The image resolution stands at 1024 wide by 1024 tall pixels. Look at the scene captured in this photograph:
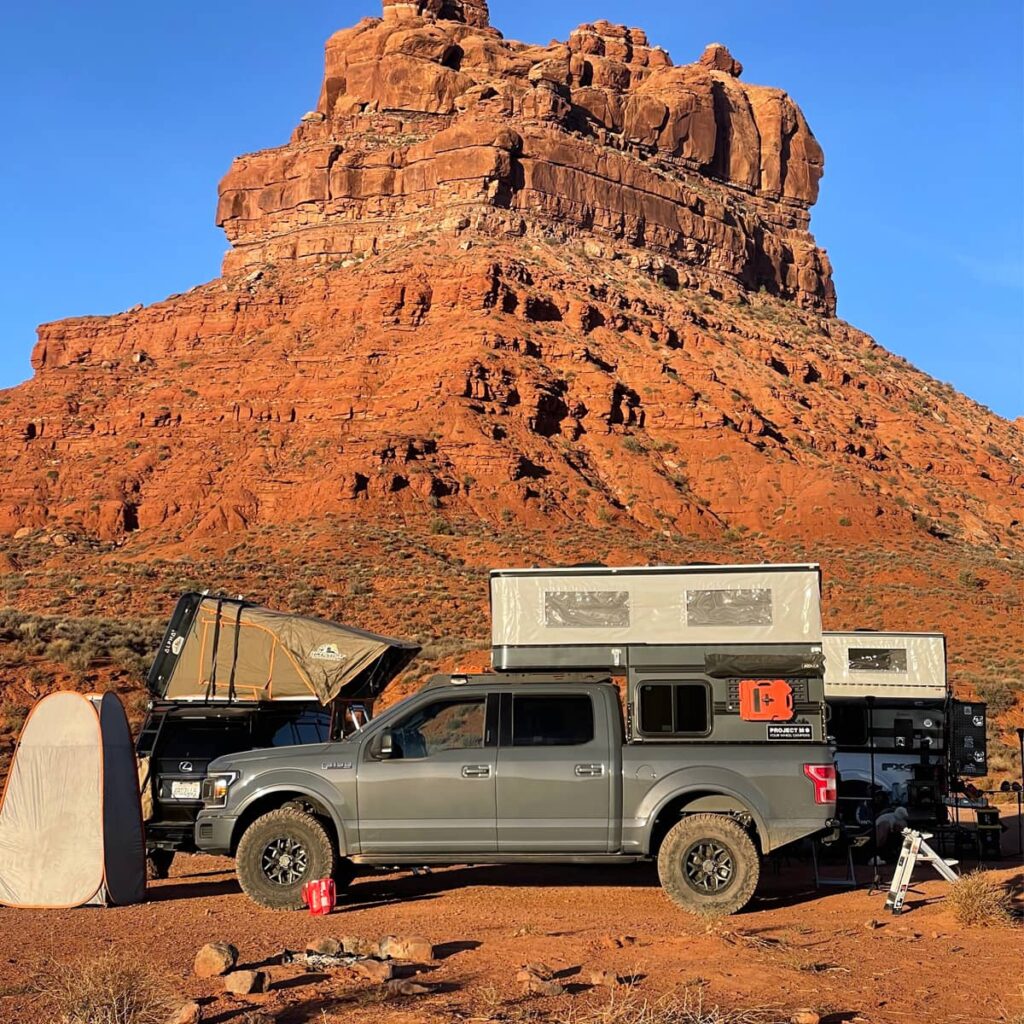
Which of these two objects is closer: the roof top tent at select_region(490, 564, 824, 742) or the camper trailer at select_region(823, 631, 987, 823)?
the roof top tent at select_region(490, 564, 824, 742)

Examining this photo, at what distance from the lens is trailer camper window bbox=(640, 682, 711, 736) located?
33.9 ft

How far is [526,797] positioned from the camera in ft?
33.2

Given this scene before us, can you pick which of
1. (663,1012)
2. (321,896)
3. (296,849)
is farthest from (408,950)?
(296,849)

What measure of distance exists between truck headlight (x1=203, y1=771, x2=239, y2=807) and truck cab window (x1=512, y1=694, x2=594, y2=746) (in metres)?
2.48

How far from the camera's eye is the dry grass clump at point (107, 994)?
6102 mm

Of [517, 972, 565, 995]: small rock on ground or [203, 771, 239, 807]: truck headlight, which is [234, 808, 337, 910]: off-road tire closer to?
[203, 771, 239, 807]: truck headlight

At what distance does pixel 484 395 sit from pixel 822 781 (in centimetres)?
5088

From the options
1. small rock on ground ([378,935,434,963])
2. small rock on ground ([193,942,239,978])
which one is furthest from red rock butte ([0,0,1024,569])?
small rock on ground ([193,942,239,978])

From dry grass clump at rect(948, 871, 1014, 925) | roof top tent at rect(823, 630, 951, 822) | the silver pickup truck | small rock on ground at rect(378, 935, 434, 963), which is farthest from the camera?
roof top tent at rect(823, 630, 951, 822)

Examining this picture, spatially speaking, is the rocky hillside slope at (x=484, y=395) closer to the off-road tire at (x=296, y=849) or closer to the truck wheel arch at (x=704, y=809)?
the off-road tire at (x=296, y=849)

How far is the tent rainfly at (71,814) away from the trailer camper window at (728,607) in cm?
523

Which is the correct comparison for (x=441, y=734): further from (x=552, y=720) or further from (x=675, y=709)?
(x=675, y=709)

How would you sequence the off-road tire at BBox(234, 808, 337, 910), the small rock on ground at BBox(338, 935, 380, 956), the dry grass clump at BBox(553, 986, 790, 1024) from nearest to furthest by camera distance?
the dry grass clump at BBox(553, 986, 790, 1024) < the small rock on ground at BBox(338, 935, 380, 956) < the off-road tire at BBox(234, 808, 337, 910)

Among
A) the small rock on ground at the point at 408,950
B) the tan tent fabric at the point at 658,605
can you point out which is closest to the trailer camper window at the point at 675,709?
the tan tent fabric at the point at 658,605
